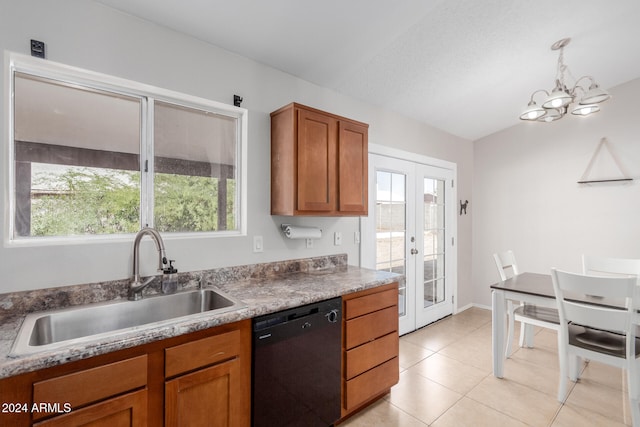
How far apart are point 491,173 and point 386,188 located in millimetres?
2116

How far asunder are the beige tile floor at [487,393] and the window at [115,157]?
1.77 metres

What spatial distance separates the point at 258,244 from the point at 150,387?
1148 mm

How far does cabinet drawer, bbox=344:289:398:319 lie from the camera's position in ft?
6.35

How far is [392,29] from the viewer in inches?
83.5

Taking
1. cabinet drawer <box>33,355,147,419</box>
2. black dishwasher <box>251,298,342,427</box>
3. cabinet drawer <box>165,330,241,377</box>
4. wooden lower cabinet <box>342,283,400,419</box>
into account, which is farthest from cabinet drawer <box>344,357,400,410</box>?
cabinet drawer <box>33,355,147,419</box>

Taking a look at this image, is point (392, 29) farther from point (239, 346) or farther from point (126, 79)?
point (239, 346)

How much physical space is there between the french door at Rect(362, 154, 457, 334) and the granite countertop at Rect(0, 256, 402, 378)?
0.68 meters

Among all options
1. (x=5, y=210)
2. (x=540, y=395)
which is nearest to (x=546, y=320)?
(x=540, y=395)

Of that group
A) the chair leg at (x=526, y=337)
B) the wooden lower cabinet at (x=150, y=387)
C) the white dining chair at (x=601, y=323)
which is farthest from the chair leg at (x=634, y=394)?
the wooden lower cabinet at (x=150, y=387)

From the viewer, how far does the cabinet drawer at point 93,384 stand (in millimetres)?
1016

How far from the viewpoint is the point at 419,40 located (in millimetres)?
2273

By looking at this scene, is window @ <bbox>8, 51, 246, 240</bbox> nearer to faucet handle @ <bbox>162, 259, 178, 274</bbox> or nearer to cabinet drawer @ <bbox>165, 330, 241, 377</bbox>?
faucet handle @ <bbox>162, 259, 178, 274</bbox>

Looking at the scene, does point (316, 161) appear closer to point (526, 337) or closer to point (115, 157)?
point (115, 157)

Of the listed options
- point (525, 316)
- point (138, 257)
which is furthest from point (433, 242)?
point (138, 257)
